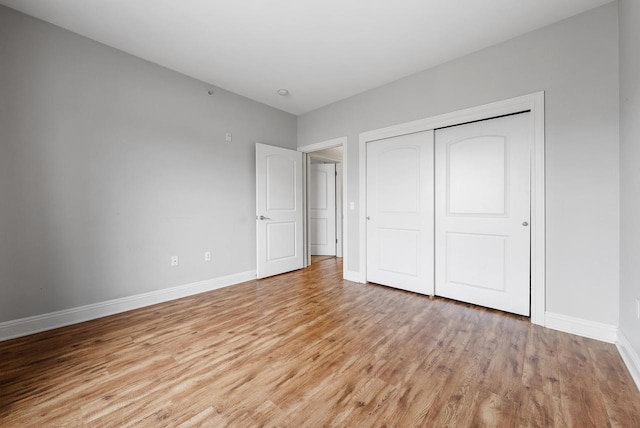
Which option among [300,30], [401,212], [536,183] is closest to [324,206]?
[401,212]

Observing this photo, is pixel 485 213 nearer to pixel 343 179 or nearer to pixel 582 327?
pixel 582 327

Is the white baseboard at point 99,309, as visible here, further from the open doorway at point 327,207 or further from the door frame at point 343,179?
the open doorway at point 327,207

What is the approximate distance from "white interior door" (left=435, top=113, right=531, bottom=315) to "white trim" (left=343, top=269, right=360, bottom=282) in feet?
3.42

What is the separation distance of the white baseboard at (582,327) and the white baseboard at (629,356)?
0.07m

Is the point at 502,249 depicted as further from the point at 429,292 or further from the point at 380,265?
the point at 380,265

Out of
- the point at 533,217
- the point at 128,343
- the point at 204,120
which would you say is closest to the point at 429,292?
the point at 533,217

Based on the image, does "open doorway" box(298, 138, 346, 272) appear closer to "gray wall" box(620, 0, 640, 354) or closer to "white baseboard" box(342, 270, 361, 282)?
"white baseboard" box(342, 270, 361, 282)

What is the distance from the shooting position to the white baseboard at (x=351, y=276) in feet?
11.8

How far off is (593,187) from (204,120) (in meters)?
3.96

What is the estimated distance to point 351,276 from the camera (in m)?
3.66

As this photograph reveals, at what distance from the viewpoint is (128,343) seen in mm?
2000

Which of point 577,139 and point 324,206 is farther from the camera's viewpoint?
point 324,206

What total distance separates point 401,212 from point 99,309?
3370mm

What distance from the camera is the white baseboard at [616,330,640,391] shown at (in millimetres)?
1493
